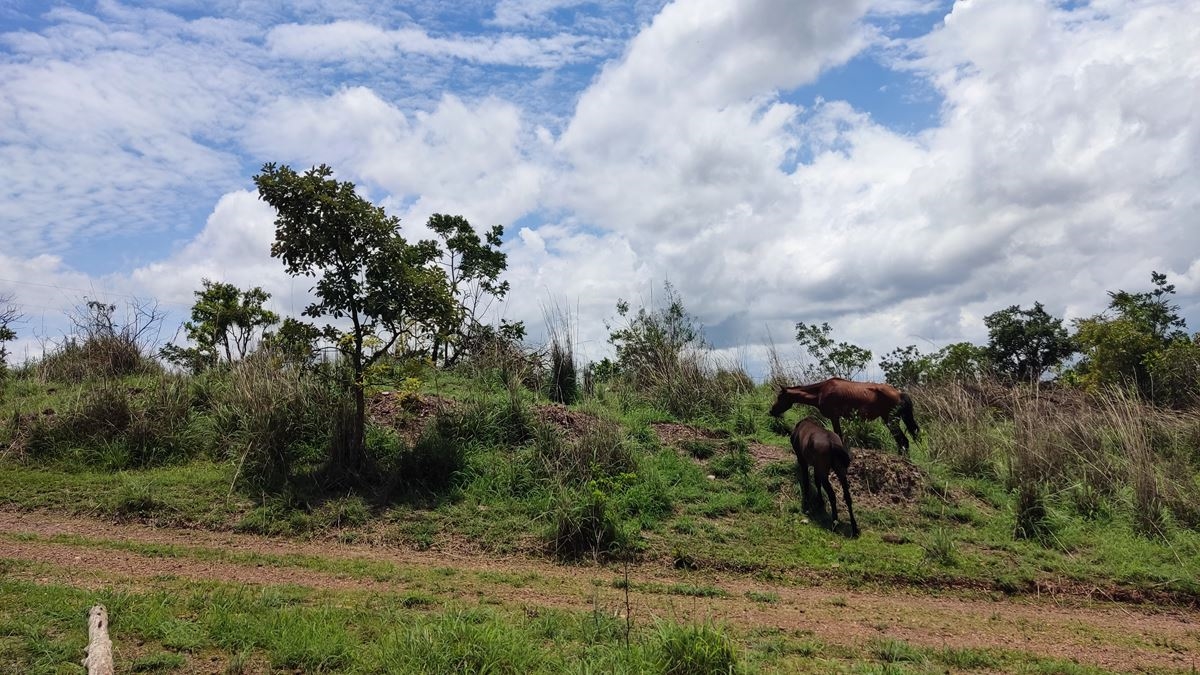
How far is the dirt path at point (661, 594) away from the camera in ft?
22.6

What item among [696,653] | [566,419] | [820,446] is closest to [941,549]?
[820,446]

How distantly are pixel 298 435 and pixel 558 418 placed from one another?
4.15m

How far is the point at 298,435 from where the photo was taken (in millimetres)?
11438

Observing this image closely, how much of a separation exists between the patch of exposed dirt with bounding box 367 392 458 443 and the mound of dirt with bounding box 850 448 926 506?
6.68 meters

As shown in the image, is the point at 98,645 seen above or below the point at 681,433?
below

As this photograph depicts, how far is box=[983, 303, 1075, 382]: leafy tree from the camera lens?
20.8 metres

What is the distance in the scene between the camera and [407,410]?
12625 millimetres

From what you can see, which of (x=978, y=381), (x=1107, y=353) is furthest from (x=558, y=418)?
(x=1107, y=353)

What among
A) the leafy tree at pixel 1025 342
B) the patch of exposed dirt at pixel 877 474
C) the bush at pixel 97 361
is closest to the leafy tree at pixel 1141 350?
the leafy tree at pixel 1025 342

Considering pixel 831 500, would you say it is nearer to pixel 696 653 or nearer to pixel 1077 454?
pixel 1077 454

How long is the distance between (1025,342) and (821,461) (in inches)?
577

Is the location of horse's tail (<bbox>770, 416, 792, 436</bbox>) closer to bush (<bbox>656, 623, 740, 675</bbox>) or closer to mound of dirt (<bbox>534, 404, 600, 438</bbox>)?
mound of dirt (<bbox>534, 404, 600, 438</bbox>)

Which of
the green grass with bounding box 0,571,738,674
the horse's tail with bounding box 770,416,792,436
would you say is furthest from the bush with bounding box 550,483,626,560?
the horse's tail with bounding box 770,416,792,436

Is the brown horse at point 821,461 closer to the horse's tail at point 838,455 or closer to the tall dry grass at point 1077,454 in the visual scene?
the horse's tail at point 838,455
